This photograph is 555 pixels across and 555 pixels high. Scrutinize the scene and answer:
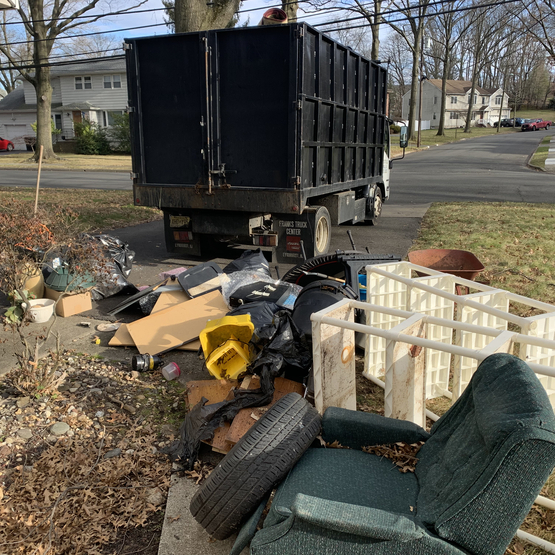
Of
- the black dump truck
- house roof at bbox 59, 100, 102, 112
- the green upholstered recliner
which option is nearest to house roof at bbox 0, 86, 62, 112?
house roof at bbox 59, 100, 102, 112

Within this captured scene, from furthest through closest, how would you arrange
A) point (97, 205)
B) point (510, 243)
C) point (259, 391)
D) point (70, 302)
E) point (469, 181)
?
point (469, 181)
point (97, 205)
point (510, 243)
point (70, 302)
point (259, 391)

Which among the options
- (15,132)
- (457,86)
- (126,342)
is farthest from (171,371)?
(457,86)

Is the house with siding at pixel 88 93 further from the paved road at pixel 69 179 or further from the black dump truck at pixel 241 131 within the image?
the black dump truck at pixel 241 131

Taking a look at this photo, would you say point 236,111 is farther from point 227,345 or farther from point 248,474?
point 248,474

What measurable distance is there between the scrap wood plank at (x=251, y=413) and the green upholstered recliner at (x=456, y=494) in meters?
0.80

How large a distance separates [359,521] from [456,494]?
38 centimetres

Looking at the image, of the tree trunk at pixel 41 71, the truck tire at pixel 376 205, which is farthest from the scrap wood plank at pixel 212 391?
the tree trunk at pixel 41 71

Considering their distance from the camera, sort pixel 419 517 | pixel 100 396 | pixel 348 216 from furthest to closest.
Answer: pixel 348 216, pixel 100 396, pixel 419 517

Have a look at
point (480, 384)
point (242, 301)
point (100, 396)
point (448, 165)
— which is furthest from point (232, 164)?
point (448, 165)

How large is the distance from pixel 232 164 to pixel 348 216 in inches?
117

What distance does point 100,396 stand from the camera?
4.00 metres

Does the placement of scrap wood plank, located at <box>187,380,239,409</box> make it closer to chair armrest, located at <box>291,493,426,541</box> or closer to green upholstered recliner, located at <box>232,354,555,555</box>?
green upholstered recliner, located at <box>232,354,555,555</box>

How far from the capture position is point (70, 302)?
578cm

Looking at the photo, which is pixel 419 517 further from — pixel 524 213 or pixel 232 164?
pixel 524 213
